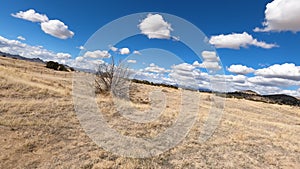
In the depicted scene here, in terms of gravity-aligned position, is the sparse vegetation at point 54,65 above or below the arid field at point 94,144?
above

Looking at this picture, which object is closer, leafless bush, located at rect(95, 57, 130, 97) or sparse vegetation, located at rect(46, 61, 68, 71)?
leafless bush, located at rect(95, 57, 130, 97)

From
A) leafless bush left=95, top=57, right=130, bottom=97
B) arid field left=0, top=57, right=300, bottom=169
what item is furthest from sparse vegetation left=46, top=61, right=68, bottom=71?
arid field left=0, top=57, right=300, bottom=169

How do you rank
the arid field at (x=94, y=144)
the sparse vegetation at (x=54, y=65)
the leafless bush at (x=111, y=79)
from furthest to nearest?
the sparse vegetation at (x=54, y=65), the leafless bush at (x=111, y=79), the arid field at (x=94, y=144)

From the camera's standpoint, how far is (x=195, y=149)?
512 inches

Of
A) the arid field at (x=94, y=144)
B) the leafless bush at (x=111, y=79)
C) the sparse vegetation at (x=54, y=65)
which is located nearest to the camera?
the arid field at (x=94, y=144)

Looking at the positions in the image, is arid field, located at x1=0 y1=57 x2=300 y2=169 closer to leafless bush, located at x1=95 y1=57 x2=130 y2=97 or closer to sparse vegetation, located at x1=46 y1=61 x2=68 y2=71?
leafless bush, located at x1=95 y1=57 x2=130 y2=97

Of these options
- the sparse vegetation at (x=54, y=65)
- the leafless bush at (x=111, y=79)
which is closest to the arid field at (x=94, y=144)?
the leafless bush at (x=111, y=79)

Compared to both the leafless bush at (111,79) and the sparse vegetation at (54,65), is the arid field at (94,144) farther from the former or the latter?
the sparse vegetation at (54,65)

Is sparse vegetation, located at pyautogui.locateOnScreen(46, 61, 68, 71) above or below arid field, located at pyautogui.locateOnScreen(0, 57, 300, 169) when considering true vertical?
above

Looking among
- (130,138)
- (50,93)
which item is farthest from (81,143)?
(50,93)

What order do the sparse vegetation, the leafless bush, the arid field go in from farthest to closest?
the sparse vegetation → the leafless bush → the arid field

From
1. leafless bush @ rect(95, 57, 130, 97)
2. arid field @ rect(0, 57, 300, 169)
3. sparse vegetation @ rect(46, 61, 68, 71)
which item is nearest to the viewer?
arid field @ rect(0, 57, 300, 169)

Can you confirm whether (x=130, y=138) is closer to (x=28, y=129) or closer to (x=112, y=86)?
(x=28, y=129)

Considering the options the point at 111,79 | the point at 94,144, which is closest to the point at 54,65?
the point at 111,79
